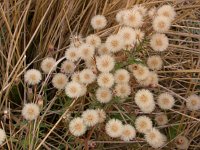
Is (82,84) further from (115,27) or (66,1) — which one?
(66,1)

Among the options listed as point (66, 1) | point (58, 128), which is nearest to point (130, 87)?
point (58, 128)

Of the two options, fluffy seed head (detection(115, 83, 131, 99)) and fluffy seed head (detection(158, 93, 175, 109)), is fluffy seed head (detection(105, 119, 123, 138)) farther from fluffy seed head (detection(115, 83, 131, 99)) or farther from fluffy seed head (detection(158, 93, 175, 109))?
fluffy seed head (detection(158, 93, 175, 109))

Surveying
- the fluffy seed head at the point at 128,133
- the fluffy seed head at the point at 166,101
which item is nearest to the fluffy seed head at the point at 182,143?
the fluffy seed head at the point at 166,101

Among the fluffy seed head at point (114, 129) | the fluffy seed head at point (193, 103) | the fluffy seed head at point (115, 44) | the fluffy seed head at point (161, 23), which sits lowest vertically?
the fluffy seed head at point (193, 103)

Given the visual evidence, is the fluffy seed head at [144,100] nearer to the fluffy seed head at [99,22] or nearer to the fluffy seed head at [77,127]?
the fluffy seed head at [77,127]

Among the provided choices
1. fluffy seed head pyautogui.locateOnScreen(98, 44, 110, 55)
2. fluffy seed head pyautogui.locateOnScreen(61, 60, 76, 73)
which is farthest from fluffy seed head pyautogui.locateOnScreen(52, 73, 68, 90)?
fluffy seed head pyautogui.locateOnScreen(98, 44, 110, 55)
